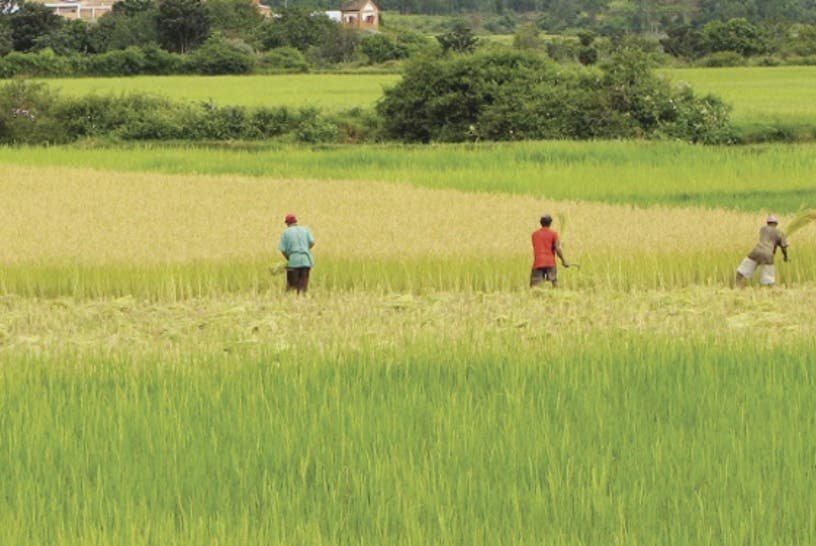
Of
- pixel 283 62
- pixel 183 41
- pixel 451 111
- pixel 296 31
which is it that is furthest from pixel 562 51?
→ pixel 451 111

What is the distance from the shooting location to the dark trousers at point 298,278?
39.5 ft

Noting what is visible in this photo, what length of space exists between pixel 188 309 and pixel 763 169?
460 inches

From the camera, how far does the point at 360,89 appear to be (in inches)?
1634

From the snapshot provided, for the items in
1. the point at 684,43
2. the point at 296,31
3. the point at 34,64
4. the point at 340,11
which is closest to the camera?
the point at 34,64

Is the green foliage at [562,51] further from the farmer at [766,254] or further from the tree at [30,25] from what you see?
the farmer at [766,254]

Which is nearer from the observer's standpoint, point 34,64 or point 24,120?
point 24,120

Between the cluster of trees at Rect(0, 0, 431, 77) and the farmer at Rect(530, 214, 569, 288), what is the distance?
114 feet

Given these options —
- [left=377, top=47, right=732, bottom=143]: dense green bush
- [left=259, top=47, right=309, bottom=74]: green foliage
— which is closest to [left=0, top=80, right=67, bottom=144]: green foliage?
[left=377, top=47, right=732, bottom=143]: dense green bush

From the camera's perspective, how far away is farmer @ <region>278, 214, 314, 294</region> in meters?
11.9

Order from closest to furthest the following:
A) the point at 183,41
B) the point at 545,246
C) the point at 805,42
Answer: the point at 545,246
the point at 805,42
the point at 183,41

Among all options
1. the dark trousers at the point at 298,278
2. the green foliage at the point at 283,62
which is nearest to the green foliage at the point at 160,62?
the green foliage at the point at 283,62

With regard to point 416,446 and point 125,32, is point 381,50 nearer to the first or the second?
point 125,32

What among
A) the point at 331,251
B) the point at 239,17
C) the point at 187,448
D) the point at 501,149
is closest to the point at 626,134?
the point at 501,149

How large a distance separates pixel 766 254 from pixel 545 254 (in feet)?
6.19
